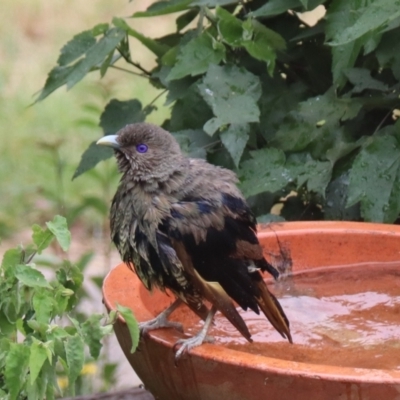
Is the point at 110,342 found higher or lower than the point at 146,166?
lower

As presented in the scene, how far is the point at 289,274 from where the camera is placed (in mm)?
3230

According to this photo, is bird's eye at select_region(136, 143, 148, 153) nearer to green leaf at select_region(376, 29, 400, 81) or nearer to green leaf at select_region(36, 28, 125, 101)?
green leaf at select_region(36, 28, 125, 101)

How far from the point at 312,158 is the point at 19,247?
5.32ft

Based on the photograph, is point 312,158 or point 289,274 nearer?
point 289,274

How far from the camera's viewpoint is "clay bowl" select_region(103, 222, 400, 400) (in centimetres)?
204

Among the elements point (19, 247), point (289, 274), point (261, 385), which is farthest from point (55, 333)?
point (289, 274)

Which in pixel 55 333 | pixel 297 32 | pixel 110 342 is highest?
pixel 297 32

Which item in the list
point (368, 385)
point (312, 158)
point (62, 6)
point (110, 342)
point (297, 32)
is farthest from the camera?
point (62, 6)

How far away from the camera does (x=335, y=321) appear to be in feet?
9.50

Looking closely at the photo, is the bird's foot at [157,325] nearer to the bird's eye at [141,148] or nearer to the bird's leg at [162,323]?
the bird's leg at [162,323]

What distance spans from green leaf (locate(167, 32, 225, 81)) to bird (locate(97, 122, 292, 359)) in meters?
0.75

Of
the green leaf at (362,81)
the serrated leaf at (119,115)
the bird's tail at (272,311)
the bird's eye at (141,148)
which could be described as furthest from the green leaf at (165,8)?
the bird's tail at (272,311)

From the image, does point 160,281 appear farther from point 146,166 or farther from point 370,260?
point 370,260

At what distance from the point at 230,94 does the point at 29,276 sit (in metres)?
1.63
